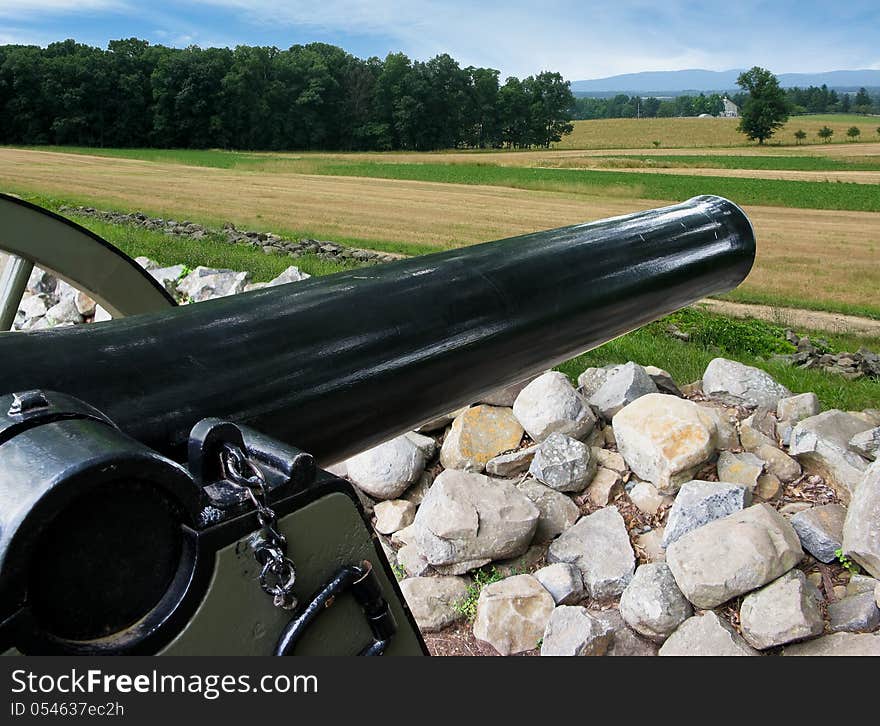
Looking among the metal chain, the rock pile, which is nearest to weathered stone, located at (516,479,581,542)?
the metal chain

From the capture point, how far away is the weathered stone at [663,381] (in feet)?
15.4

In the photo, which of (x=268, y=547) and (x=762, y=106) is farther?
(x=762, y=106)

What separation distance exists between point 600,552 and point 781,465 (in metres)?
0.91

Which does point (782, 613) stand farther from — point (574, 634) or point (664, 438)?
point (664, 438)

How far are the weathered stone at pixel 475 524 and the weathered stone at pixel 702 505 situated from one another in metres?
0.57

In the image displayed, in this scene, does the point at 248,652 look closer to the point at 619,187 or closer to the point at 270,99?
the point at 619,187

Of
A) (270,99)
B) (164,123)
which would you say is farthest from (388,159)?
(164,123)

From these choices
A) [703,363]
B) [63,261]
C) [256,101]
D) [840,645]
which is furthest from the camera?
[256,101]

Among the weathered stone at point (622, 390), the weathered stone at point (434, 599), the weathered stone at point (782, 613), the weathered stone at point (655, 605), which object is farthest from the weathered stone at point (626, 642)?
the weathered stone at point (622, 390)

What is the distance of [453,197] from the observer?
558 inches

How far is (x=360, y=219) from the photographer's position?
1172 centimetres

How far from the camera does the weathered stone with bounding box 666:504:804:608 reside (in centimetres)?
325

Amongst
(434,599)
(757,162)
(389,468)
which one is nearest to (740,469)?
(434,599)

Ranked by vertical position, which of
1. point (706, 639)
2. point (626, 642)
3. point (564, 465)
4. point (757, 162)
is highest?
point (757, 162)
